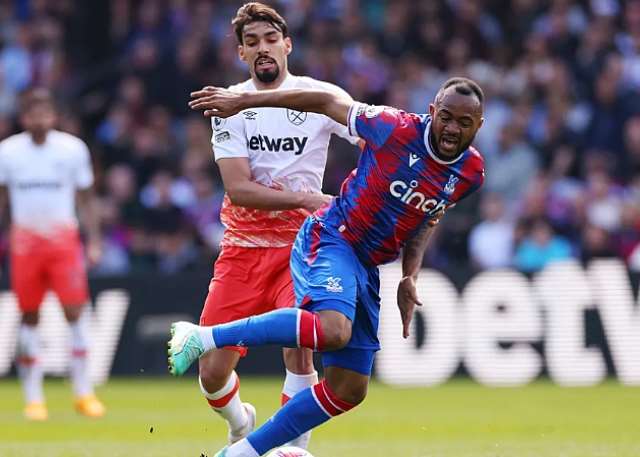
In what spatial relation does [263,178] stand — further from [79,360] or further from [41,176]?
[41,176]

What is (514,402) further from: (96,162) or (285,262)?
(96,162)

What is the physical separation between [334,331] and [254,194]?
148cm

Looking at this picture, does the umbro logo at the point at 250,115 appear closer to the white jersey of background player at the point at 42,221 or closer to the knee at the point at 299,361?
the knee at the point at 299,361

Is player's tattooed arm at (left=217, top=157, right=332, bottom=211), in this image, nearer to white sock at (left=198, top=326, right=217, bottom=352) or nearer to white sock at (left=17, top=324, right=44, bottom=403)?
white sock at (left=198, top=326, right=217, bottom=352)

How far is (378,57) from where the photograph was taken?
20.2 metres

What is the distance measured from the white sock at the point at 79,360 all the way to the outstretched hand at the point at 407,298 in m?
5.68

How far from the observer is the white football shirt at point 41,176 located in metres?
13.5

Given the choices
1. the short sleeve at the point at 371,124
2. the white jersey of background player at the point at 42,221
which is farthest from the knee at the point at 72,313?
the short sleeve at the point at 371,124

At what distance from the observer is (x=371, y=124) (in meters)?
7.66

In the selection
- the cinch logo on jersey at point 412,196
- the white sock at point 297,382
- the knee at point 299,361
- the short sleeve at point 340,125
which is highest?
the short sleeve at point 340,125

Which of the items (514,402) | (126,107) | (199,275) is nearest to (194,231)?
(199,275)

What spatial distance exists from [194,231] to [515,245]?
400cm

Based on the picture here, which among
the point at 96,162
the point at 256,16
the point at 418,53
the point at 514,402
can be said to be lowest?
the point at 514,402

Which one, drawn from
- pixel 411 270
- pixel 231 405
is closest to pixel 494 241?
pixel 231 405
